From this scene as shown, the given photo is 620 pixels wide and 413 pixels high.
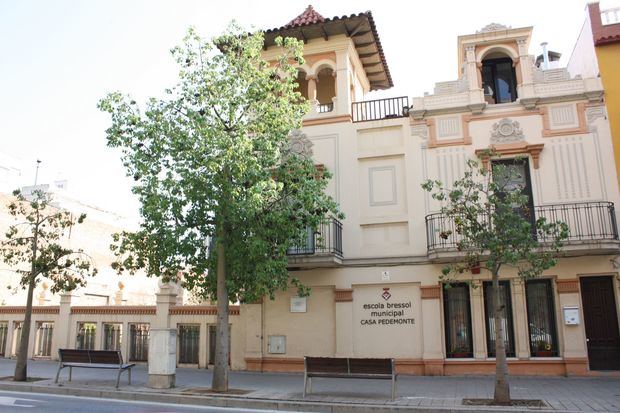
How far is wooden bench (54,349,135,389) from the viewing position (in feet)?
43.1

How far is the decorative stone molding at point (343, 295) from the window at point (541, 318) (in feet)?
16.5

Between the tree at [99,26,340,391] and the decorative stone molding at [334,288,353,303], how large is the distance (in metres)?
3.28

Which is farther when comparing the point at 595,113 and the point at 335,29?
the point at 335,29

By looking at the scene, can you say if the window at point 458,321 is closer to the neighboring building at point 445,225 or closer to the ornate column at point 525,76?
the neighboring building at point 445,225

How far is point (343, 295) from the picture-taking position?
659 inches

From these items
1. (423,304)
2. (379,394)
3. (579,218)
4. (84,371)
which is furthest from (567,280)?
(84,371)

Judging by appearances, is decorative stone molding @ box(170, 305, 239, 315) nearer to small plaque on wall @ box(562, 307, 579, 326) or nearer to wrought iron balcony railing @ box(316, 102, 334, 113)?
wrought iron balcony railing @ box(316, 102, 334, 113)

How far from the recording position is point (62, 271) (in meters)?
15.2

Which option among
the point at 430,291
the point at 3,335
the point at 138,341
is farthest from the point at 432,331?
the point at 3,335

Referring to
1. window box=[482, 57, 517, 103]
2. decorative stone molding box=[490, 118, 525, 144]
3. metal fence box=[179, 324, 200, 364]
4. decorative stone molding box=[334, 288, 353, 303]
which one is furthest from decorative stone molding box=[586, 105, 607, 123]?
metal fence box=[179, 324, 200, 364]

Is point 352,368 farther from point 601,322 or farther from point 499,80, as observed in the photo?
point 499,80

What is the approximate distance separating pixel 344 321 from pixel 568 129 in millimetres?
8619

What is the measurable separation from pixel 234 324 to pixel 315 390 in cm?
601

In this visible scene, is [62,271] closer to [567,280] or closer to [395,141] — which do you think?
[395,141]
